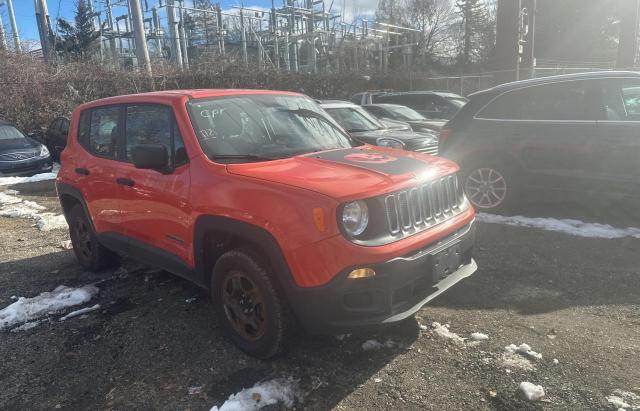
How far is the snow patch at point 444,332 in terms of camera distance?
3343mm

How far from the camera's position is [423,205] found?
3.12 meters

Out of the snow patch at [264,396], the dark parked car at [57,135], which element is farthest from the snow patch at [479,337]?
the dark parked car at [57,135]

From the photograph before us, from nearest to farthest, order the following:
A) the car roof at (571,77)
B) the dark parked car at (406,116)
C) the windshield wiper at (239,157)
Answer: the windshield wiper at (239,157) → the car roof at (571,77) → the dark parked car at (406,116)

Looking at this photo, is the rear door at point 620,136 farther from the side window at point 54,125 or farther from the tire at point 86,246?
the side window at point 54,125

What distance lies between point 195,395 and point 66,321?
175 centimetres

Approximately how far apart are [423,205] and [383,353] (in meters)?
1.01

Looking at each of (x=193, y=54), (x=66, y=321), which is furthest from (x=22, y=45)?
(x=66, y=321)

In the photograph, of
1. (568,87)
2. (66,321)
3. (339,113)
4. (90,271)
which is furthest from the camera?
(339,113)

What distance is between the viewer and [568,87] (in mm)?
5879

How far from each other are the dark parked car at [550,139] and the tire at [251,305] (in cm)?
426

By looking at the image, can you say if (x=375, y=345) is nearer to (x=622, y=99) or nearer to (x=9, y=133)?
(x=622, y=99)

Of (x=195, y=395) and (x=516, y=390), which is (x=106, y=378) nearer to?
(x=195, y=395)

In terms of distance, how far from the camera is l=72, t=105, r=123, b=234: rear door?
14.1 ft

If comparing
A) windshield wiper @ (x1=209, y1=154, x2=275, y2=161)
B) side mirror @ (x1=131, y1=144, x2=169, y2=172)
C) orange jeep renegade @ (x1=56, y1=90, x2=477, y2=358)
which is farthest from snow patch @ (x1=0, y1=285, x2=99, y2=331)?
windshield wiper @ (x1=209, y1=154, x2=275, y2=161)
